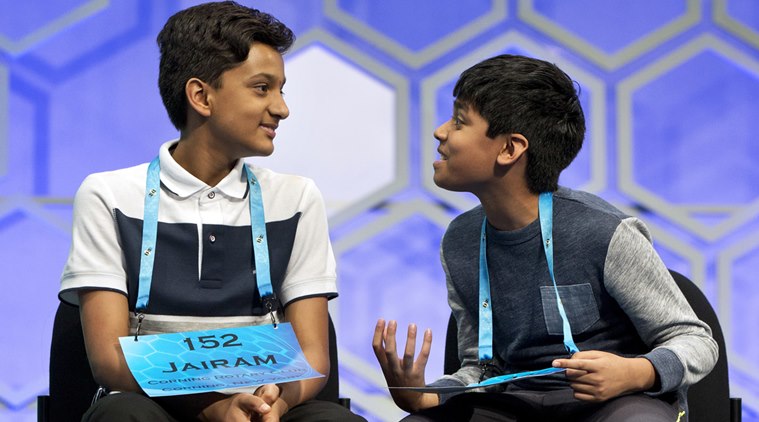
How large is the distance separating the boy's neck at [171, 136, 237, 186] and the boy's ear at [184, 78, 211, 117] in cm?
6

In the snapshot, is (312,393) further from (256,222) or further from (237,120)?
(237,120)

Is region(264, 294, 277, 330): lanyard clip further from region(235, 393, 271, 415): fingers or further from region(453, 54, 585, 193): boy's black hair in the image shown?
region(453, 54, 585, 193): boy's black hair

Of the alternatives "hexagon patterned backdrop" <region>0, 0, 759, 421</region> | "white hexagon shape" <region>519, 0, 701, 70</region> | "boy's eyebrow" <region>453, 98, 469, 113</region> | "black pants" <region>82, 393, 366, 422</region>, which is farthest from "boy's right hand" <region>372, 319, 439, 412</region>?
"white hexagon shape" <region>519, 0, 701, 70</region>

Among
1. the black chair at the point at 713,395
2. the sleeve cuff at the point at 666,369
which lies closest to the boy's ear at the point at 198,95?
the sleeve cuff at the point at 666,369

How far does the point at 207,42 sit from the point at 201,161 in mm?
226

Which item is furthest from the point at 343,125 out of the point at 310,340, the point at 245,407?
the point at 245,407

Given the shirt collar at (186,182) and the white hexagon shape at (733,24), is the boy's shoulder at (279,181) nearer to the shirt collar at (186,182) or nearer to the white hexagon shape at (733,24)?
the shirt collar at (186,182)

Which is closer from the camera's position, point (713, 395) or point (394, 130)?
point (713, 395)

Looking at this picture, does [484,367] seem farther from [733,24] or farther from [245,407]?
[733,24]

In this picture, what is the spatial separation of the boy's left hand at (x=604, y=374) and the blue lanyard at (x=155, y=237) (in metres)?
0.57

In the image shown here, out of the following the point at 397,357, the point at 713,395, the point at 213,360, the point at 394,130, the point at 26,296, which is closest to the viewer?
the point at 213,360

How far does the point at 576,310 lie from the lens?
1969 mm

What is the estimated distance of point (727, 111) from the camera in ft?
10.5

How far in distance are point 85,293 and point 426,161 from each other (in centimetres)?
135
